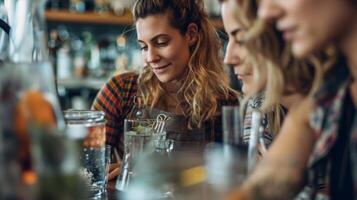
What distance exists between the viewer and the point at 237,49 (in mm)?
1347

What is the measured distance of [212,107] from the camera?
80.1 inches

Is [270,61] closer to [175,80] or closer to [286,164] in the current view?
[286,164]

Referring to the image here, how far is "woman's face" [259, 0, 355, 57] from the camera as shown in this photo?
82 cm

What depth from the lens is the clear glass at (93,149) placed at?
1241 mm

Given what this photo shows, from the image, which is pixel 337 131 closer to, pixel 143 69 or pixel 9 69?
pixel 9 69

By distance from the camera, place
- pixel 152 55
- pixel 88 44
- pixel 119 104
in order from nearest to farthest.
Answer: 1. pixel 152 55
2. pixel 119 104
3. pixel 88 44

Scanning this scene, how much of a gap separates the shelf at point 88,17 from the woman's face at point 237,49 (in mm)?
2108

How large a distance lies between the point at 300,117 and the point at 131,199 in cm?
30

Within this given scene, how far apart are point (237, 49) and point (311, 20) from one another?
0.53 meters

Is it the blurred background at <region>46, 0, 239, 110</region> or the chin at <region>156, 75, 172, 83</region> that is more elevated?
the blurred background at <region>46, 0, 239, 110</region>

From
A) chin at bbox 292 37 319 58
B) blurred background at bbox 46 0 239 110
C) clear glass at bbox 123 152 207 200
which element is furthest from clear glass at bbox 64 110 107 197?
blurred background at bbox 46 0 239 110

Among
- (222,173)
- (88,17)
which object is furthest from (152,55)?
(88,17)

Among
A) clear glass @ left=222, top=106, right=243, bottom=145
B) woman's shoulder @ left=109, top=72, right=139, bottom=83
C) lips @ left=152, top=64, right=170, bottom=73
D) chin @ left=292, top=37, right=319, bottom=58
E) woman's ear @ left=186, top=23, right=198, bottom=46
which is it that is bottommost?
clear glass @ left=222, top=106, right=243, bottom=145

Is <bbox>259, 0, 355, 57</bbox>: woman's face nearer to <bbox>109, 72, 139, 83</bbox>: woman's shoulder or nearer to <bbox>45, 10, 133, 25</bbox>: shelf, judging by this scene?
<bbox>109, 72, 139, 83</bbox>: woman's shoulder
